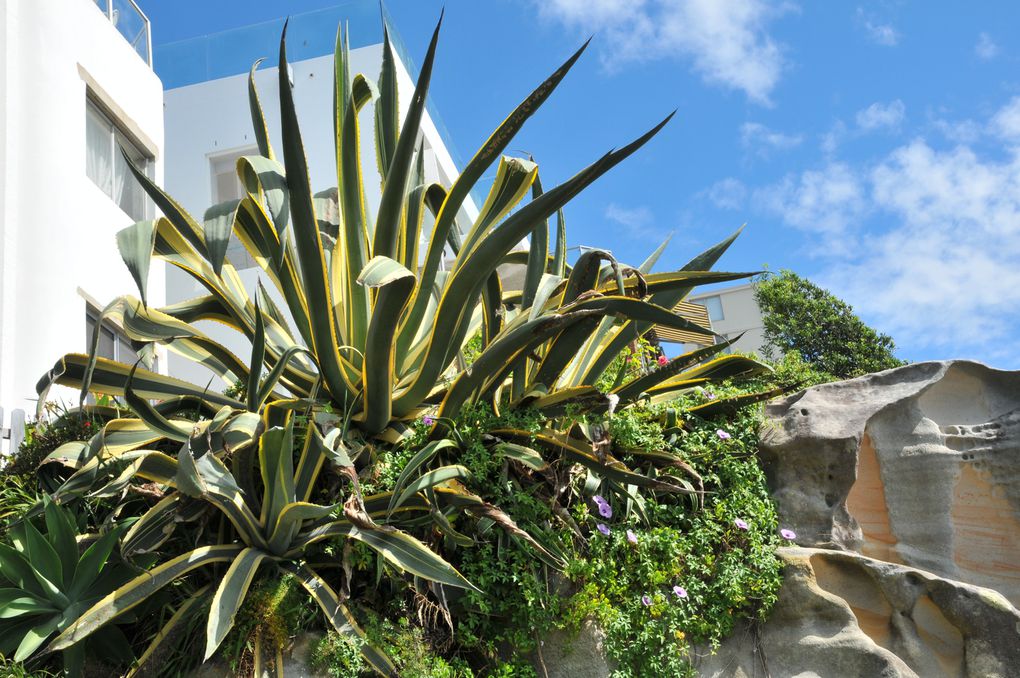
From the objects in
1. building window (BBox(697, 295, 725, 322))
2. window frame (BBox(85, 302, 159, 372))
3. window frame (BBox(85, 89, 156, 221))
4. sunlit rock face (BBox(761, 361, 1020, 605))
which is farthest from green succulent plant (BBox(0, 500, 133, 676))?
building window (BBox(697, 295, 725, 322))

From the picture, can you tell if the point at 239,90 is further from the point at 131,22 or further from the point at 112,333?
the point at 112,333

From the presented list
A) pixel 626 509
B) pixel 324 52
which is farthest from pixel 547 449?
pixel 324 52

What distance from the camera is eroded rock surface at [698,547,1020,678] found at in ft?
15.4

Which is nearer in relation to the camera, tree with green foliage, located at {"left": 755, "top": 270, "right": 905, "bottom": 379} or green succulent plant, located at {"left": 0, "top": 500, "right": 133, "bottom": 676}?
green succulent plant, located at {"left": 0, "top": 500, "right": 133, "bottom": 676}

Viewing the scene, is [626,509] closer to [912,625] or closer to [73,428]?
[912,625]

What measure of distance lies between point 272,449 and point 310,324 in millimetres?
872

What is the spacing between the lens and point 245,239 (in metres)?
5.21

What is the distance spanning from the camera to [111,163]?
1012 centimetres

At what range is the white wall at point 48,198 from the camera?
7797 mm

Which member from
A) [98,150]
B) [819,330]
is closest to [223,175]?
[98,150]

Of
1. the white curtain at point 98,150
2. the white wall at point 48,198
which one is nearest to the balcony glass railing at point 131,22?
the white wall at point 48,198

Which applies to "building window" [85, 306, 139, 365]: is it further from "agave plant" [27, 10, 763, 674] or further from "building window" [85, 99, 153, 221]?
"agave plant" [27, 10, 763, 674]

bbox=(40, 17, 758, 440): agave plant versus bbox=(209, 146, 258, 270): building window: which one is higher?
bbox=(209, 146, 258, 270): building window

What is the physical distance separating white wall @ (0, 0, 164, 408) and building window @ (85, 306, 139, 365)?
0.21 metres
